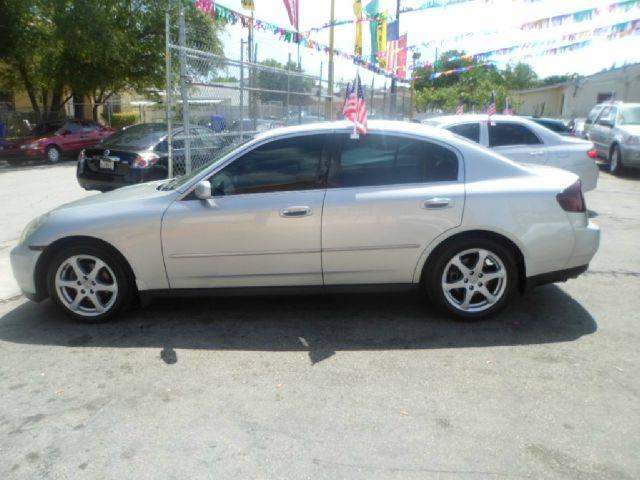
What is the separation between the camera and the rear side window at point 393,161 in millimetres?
4562

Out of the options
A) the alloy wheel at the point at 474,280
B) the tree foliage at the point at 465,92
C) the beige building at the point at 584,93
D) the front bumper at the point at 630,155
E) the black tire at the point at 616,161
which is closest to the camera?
the alloy wheel at the point at 474,280

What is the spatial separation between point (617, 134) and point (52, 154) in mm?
17358

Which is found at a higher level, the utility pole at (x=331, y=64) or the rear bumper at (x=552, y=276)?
the utility pole at (x=331, y=64)

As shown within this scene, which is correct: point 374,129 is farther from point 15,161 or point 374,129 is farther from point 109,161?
point 15,161

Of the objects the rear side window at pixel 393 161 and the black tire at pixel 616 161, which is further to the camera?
the black tire at pixel 616 161

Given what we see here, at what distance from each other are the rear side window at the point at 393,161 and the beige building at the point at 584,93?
25.2 m

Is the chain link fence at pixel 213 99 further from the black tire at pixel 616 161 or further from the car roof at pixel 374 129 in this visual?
the black tire at pixel 616 161

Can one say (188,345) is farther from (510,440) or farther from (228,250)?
(510,440)

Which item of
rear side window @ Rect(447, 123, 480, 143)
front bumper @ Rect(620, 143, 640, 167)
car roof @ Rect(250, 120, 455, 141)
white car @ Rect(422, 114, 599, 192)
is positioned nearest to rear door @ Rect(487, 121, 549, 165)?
white car @ Rect(422, 114, 599, 192)

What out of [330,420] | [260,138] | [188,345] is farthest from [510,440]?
[260,138]

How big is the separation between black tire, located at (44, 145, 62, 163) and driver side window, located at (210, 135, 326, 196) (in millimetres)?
17207

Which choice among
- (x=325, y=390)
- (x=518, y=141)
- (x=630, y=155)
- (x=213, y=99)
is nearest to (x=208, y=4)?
(x=213, y=99)

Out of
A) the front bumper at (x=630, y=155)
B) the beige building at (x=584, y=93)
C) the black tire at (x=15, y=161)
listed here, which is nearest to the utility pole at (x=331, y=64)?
the front bumper at (x=630, y=155)

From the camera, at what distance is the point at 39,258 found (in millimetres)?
4609
